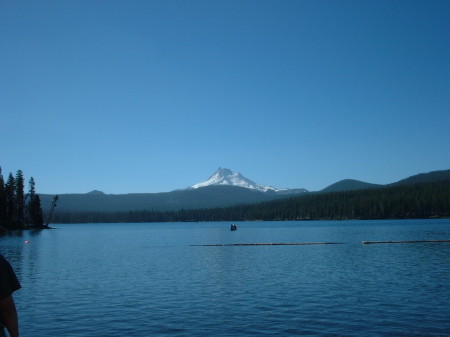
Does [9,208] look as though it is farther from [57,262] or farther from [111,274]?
[111,274]

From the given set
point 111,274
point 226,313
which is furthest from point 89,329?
point 111,274

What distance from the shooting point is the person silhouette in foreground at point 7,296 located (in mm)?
8805

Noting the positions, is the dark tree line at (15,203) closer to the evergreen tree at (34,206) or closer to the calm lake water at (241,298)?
the evergreen tree at (34,206)

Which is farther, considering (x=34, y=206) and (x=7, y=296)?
(x=34, y=206)

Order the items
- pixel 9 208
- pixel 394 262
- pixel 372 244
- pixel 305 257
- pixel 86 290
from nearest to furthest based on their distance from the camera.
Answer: pixel 86 290, pixel 394 262, pixel 305 257, pixel 372 244, pixel 9 208

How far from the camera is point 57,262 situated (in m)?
59.1

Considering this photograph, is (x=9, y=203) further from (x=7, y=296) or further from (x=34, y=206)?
(x=7, y=296)

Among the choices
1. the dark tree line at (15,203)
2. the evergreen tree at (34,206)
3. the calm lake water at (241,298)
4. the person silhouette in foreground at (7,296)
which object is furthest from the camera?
the evergreen tree at (34,206)

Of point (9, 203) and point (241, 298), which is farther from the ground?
point (9, 203)

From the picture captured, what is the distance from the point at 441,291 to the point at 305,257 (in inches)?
1074

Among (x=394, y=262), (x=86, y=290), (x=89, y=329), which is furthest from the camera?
(x=394, y=262)

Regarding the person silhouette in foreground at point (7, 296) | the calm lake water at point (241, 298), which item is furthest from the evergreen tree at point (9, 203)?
the person silhouette in foreground at point (7, 296)

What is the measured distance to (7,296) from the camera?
29.3 ft

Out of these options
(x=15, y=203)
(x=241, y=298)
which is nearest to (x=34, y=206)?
(x=15, y=203)
